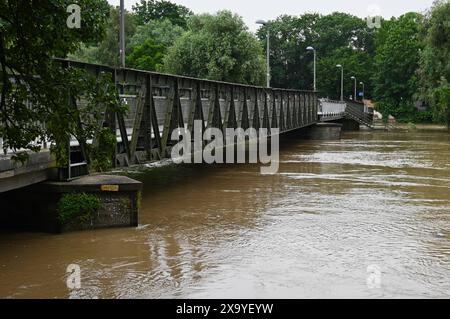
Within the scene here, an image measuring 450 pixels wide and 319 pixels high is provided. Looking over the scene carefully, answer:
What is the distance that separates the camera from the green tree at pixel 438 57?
2440 inches

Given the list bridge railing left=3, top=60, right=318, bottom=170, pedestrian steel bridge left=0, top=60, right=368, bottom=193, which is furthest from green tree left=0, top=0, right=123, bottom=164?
pedestrian steel bridge left=0, top=60, right=368, bottom=193

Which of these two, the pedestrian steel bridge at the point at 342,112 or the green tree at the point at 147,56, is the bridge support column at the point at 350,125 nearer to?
the pedestrian steel bridge at the point at 342,112

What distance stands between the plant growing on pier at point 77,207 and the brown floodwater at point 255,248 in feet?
1.10

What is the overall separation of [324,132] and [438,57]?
1624 centimetres

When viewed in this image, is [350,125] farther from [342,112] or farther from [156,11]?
[156,11]

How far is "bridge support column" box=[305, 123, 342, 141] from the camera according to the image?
5441cm

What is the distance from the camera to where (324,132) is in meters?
54.6

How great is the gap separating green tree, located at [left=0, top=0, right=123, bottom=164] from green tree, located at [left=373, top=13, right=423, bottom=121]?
87.3 m

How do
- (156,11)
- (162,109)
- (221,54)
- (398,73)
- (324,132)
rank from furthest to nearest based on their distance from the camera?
(156,11) < (398,73) < (221,54) < (324,132) < (162,109)

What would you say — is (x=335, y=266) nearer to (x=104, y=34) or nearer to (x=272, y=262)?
(x=272, y=262)

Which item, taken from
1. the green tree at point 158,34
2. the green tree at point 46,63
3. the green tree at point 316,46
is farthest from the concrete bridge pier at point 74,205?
A: the green tree at point 316,46

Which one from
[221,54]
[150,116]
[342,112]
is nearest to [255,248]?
[150,116]

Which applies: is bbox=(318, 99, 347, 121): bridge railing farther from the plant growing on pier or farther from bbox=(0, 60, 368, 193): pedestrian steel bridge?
the plant growing on pier

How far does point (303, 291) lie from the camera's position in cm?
946
